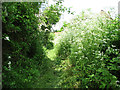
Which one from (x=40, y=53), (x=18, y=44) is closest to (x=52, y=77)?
(x=40, y=53)

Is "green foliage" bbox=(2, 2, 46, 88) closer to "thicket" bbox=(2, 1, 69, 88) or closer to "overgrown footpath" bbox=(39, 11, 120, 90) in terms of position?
"thicket" bbox=(2, 1, 69, 88)

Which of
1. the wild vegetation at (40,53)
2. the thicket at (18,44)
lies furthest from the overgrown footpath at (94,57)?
the thicket at (18,44)

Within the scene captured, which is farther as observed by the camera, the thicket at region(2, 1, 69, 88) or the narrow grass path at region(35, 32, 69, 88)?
the narrow grass path at region(35, 32, 69, 88)

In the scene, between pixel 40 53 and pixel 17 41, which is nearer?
pixel 17 41

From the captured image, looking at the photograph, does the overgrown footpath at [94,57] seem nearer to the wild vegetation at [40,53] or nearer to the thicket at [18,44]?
the wild vegetation at [40,53]

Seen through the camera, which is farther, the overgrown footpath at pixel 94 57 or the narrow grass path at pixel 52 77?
the narrow grass path at pixel 52 77

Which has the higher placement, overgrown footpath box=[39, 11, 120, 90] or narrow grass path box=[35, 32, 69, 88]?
overgrown footpath box=[39, 11, 120, 90]

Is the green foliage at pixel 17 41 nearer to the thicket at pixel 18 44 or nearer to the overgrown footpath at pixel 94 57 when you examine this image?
the thicket at pixel 18 44

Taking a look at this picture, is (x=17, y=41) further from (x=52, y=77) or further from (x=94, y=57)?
(x=94, y=57)

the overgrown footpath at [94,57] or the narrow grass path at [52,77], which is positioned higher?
the overgrown footpath at [94,57]

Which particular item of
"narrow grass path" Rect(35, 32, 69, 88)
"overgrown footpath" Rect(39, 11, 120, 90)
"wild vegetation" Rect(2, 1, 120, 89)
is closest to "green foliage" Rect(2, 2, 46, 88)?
"wild vegetation" Rect(2, 1, 120, 89)

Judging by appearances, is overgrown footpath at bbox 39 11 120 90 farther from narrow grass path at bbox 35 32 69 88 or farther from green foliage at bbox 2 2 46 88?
green foliage at bbox 2 2 46 88

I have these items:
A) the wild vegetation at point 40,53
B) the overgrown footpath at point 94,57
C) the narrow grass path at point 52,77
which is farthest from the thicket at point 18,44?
the overgrown footpath at point 94,57

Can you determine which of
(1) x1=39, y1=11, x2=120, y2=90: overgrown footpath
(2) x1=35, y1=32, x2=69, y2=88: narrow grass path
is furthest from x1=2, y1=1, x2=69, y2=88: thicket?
(1) x1=39, y1=11, x2=120, y2=90: overgrown footpath
